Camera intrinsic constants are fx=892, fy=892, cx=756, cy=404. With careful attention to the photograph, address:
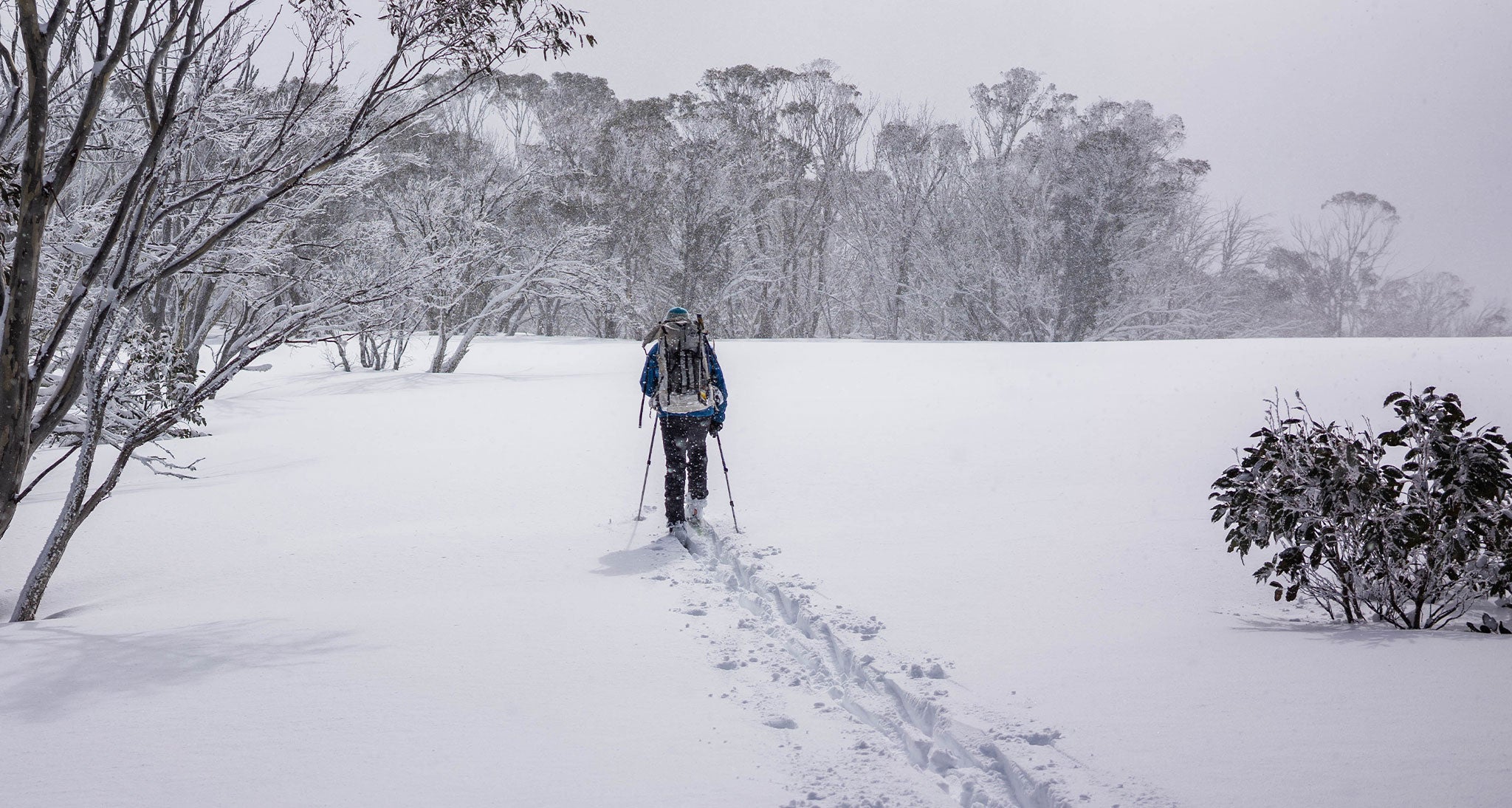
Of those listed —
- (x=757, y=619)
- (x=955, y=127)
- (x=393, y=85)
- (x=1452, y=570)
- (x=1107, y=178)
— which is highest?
(x=955, y=127)

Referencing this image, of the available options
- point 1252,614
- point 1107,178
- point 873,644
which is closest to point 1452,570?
point 1252,614

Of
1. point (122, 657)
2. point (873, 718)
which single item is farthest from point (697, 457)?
point (122, 657)

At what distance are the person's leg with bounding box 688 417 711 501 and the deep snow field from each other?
1.38 ft

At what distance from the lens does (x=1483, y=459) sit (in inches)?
175

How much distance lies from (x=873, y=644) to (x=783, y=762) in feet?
4.32

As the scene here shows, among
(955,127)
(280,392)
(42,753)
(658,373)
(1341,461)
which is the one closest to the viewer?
→ (42,753)

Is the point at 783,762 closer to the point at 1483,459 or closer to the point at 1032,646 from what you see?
the point at 1032,646

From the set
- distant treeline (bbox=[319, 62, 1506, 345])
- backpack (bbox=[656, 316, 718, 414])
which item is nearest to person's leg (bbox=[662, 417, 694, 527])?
backpack (bbox=[656, 316, 718, 414])

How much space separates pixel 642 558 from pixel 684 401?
4.27ft

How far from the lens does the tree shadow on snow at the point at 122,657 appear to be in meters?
3.65

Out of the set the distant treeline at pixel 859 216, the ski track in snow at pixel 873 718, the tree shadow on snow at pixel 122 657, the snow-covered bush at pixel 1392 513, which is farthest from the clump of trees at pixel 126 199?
the distant treeline at pixel 859 216

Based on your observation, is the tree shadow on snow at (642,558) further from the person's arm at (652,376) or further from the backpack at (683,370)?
the person's arm at (652,376)

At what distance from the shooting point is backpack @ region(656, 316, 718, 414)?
7.09 meters

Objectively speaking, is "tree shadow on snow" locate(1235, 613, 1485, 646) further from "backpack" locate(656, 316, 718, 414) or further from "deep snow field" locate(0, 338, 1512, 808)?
"backpack" locate(656, 316, 718, 414)
